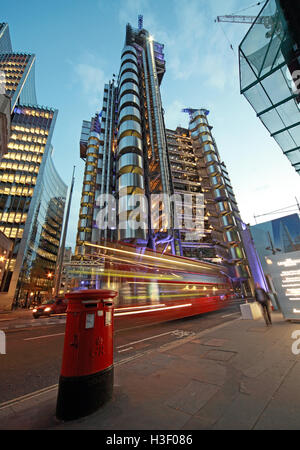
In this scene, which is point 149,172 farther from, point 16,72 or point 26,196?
point 16,72

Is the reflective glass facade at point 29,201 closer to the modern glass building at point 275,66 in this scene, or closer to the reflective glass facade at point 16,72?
the reflective glass facade at point 16,72

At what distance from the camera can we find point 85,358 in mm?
2396

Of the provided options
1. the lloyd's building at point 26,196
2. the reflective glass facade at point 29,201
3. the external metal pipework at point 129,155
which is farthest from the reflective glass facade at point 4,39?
the external metal pipework at point 129,155

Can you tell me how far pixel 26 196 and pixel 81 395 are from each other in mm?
50821

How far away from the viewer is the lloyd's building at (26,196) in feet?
122

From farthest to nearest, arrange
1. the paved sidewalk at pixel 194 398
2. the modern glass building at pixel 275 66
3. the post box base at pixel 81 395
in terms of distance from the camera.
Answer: the modern glass building at pixel 275 66, the post box base at pixel 81 395, the paved sidewalk at pixel 194 398

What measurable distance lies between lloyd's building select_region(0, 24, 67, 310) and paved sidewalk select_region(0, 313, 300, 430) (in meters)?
34.5

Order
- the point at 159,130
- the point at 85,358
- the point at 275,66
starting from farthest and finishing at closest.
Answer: the point at 159,130
the point at 275,66
the point at 85,358

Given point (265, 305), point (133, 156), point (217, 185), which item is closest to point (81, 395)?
point (265, 305)

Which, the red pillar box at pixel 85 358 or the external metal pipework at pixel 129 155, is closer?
the red pillar box at pixel 85 358

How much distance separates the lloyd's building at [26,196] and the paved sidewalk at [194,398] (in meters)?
34.5

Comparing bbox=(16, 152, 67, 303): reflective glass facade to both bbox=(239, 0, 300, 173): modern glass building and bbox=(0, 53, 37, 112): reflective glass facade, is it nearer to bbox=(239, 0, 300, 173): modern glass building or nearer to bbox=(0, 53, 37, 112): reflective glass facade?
bbox=(0, 53, 37, 112): reflective glass facade

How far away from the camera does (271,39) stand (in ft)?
15.2

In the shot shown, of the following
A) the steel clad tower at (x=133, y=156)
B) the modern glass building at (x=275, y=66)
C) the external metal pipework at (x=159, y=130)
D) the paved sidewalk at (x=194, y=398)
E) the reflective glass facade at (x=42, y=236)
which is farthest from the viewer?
A: the reflective glass facade at (x=42, y=236)
